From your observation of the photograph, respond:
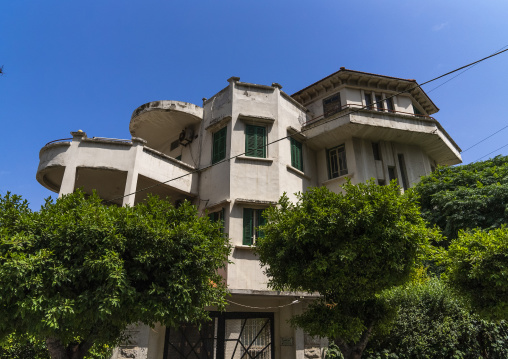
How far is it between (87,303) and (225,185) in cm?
868

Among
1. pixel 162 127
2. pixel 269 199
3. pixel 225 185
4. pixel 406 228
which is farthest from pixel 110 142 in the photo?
pixel 406 228

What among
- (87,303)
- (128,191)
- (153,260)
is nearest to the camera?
(87,303)

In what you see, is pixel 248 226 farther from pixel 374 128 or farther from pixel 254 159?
pixel 374 128

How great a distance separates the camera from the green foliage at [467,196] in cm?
1534

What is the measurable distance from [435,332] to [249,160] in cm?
975

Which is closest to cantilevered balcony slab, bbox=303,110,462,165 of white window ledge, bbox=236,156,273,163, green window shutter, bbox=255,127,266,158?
green window shutter, bbox=255,127,266,158

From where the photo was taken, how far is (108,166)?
15.0 metres

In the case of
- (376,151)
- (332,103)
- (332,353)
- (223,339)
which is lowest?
(332,353)

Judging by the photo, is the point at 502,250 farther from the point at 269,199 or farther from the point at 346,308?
the point at 269,199

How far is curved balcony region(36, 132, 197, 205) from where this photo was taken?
587 inches

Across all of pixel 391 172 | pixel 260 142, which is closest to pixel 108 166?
pixel 260 142

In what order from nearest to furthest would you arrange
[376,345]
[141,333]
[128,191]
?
[141,333] < [376,345] < [128,191]

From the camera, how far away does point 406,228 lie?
8.79 m

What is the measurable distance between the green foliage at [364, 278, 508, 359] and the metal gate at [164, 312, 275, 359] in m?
3.93
